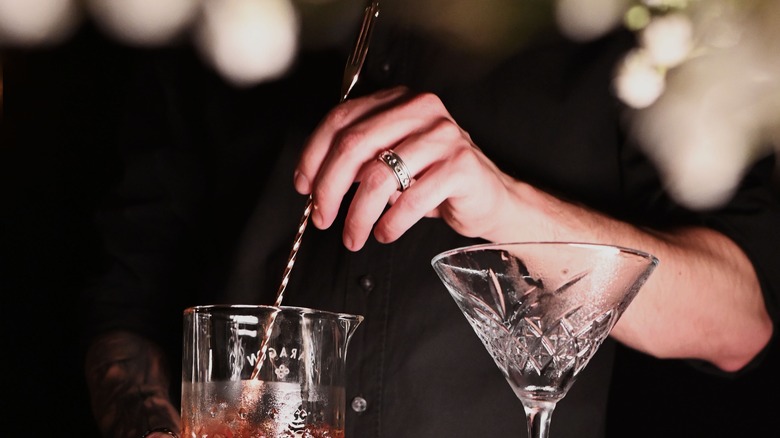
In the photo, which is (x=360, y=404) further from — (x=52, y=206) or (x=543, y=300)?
(x=52, y=206)

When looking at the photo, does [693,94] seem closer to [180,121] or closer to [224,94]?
[224,94]

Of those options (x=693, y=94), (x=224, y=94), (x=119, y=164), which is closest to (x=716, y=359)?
(x=693, y=94)

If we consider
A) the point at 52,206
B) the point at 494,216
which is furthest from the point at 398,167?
the point at 52,206

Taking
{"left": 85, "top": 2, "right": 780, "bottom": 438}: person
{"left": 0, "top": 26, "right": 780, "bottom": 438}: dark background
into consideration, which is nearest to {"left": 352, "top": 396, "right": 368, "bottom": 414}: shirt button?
{"left": 85, "top": 2, "right": 780, "bottom": 438}: person

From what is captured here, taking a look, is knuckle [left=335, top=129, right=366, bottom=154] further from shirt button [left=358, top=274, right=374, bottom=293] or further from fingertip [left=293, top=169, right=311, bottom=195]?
shirt button [left=358, top=274, right=374, bottom=293]

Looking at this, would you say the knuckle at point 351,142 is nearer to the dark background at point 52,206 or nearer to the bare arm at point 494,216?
the bare arm at point 494,216
